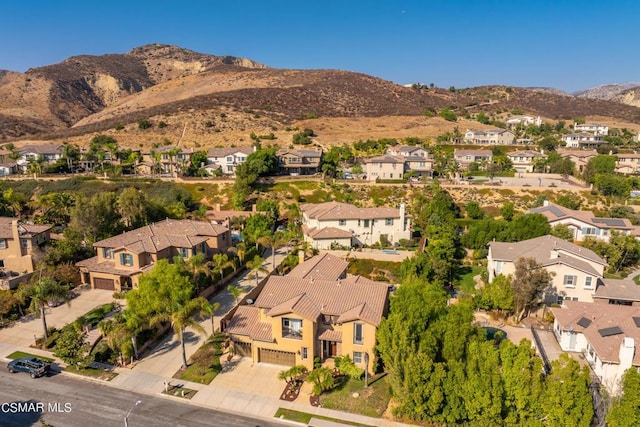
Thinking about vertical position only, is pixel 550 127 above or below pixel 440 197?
above

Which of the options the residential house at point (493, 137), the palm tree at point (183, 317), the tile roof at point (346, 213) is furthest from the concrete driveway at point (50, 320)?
the residential house at point (493, 137)

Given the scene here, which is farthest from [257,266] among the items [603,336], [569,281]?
[603,336]

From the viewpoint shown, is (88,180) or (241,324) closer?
(241,324)

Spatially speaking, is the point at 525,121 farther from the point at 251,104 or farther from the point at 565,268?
the point at 565,268

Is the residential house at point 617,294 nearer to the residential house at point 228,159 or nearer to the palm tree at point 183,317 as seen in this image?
the palm tree at point 183,317

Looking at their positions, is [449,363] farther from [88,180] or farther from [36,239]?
[88,180]

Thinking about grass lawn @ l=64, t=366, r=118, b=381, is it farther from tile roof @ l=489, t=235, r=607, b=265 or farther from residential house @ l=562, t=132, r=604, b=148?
residential house @ l=562, t=132, r=604, b=148

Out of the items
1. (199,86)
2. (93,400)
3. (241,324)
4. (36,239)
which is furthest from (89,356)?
(199,86)
